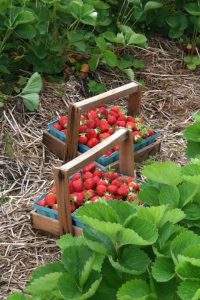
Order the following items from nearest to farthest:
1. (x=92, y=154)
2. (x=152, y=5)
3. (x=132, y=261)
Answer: (x=132, y=261) → (x=92, y=154) → (x=152, y=5)

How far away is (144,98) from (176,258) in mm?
3351

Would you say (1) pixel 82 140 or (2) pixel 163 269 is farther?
(1) pixel 82 140

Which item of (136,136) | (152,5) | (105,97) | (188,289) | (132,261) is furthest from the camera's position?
(152,5)

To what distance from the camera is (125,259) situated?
1.35 m

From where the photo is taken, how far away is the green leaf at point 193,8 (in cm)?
482

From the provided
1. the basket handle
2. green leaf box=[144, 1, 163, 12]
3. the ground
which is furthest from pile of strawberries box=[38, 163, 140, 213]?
green leaf box=[144, 1, 163, 12]

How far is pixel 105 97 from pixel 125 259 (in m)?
2.30

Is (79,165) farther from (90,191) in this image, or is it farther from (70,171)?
(90,191)

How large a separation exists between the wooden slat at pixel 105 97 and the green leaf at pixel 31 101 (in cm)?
46

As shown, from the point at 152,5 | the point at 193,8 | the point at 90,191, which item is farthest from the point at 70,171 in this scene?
the point at 193,8

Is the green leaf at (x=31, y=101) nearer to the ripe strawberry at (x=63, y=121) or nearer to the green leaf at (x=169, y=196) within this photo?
the ripe strawberry at (x=63, y=121)

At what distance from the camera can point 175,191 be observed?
1508 millimetres

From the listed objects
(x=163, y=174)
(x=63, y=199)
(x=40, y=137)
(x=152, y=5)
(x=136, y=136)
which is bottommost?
(x=40, y=137)

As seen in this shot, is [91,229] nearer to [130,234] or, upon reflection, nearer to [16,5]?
[130,234]
